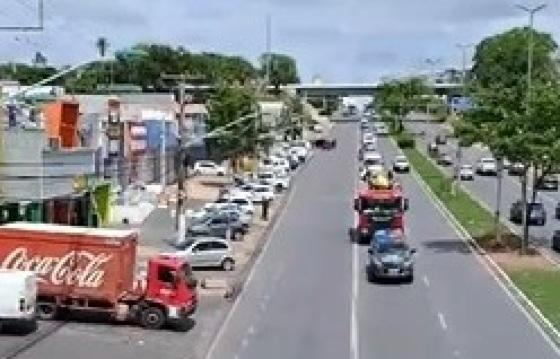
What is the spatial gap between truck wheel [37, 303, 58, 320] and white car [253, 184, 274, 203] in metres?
41.6

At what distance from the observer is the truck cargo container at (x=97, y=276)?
38188 millimetres

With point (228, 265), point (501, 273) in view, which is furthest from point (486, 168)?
point (228, 265)

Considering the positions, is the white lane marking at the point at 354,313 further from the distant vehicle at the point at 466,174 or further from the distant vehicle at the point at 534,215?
the distant vehicle at the point at 466,174

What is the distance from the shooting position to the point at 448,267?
5288cm

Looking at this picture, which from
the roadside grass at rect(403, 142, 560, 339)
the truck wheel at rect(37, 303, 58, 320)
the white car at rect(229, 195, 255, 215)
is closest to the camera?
the truck wheel at rect(37, 303, 58, 320)

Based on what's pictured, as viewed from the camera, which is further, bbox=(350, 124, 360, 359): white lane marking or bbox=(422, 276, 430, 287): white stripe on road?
bbox=(422, 276, 430, 287): white stripe on road

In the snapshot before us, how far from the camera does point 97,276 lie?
3828cm

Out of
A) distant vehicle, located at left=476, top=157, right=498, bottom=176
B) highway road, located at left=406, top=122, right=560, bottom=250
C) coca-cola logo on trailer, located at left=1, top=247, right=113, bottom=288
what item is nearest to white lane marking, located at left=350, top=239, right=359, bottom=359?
coca-cola logo on trailer, located at left=1, top=247, right=113, bottom=288

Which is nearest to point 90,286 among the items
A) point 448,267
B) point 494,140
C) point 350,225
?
point 448,267

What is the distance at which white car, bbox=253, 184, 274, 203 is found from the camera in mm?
82375

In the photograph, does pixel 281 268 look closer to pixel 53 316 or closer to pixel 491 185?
pixel 53 316

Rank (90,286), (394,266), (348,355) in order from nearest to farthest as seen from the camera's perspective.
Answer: (348,355)
(90,286)
(394,266)

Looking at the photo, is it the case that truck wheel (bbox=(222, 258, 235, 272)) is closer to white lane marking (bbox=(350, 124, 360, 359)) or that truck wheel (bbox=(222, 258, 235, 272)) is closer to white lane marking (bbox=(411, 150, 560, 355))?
white lane marking (bbox=(350, 124, 360, 359))

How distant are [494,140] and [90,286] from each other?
25.2m
